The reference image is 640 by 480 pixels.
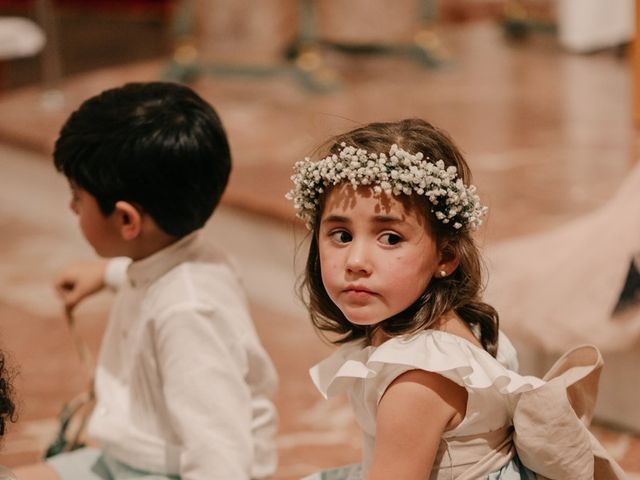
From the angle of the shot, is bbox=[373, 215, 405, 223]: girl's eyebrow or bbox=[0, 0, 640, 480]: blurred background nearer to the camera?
bbox=[373, 215, 405, 223]: girl's eyebrow

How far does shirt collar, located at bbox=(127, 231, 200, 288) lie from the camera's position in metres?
1.83

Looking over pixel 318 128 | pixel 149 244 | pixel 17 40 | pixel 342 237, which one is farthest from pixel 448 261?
pixel 17 40

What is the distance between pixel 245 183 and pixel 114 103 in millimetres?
1878

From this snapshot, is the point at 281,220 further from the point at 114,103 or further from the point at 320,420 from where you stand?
the point at 114,103

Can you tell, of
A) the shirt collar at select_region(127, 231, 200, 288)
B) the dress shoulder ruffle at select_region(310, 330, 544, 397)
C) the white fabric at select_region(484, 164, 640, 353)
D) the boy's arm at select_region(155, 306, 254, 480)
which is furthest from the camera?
the white fabric at select_region(484, 164, 640, 353)

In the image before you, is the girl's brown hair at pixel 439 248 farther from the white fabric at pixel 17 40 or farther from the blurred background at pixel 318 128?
the white fabric at pixel 17 40

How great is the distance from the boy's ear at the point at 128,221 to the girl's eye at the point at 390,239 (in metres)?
0.52

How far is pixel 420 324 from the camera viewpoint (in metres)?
1.43

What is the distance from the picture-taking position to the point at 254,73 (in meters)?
4.98

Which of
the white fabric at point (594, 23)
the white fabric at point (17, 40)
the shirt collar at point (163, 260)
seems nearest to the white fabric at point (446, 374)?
the shirt collar at point (163, 260)

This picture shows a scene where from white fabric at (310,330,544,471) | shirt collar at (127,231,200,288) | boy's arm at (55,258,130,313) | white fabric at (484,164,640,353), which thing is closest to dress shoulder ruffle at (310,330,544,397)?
white fabric at (310,330,544,471)

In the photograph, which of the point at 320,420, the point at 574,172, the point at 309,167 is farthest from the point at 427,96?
the point at 309,167

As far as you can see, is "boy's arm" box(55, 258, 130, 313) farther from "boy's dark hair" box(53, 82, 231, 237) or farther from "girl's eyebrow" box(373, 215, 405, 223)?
"girl's eyebrow" box(373, 215, 405, 223)

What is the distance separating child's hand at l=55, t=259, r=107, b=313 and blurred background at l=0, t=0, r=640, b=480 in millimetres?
388
